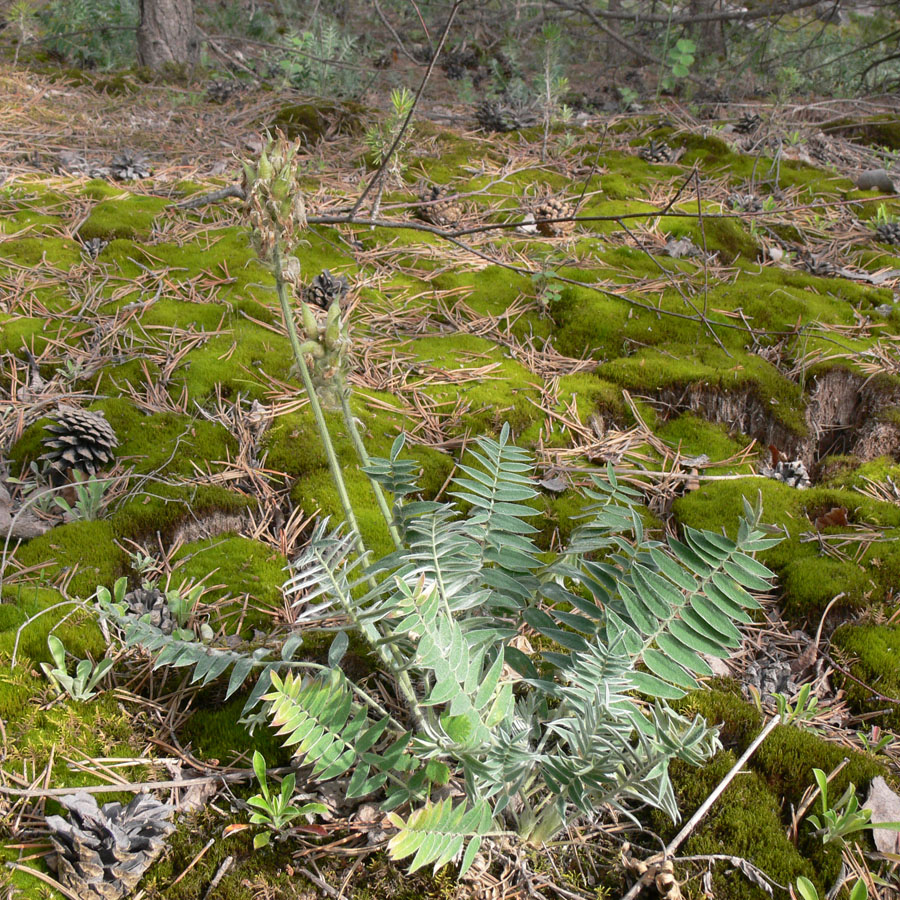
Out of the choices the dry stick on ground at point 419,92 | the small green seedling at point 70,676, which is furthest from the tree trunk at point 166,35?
the small green seedling at point 70,676

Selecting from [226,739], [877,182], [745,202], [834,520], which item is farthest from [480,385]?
[877,182]

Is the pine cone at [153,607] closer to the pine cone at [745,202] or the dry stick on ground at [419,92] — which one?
the dry stick on ground at [419,92]

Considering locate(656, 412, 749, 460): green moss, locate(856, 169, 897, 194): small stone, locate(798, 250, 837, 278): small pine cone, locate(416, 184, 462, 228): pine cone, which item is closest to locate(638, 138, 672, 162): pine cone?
locate(856, 169, 897, 194): small stone

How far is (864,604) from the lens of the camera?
2268mm

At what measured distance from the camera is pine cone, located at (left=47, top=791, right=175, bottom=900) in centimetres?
146

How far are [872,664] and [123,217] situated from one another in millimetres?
4327

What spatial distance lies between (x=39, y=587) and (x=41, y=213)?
9.76ft

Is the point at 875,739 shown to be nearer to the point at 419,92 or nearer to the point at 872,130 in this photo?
the point at 419,92

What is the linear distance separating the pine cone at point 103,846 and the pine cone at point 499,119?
20.5 ft

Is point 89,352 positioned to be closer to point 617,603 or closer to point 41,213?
point 41,213

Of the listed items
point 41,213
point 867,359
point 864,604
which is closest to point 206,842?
point 864,604

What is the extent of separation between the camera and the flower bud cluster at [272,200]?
1.40 m

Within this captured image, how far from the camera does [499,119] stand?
6.30 meters

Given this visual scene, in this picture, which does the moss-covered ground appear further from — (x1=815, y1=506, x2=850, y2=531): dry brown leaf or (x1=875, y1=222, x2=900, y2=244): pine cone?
(x1=875, y1=222, x2=900, y2=244): pine cone
